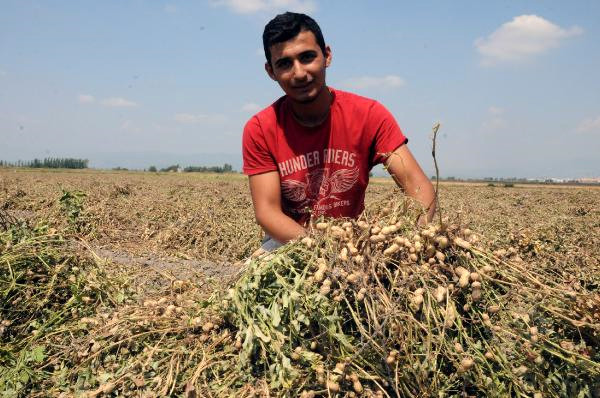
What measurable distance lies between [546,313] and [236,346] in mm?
1482

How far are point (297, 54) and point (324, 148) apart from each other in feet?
2.48

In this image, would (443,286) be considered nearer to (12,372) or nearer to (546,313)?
(546,313)

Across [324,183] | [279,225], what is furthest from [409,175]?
[279,225]

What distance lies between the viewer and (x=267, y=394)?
6.98ft

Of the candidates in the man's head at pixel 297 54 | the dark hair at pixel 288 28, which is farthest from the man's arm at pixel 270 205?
the dark hair at pixel 288 28

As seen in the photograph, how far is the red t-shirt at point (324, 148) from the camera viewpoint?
12.3ft

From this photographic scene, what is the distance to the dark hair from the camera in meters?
3.39

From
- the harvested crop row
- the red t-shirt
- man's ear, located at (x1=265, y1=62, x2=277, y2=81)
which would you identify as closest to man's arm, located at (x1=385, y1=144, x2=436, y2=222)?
the red t-shirt

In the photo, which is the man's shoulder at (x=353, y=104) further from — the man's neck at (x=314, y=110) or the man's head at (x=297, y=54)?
the man's head at (x=297, y=54)

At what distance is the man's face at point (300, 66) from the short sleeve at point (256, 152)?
Answer: 1.43 feet

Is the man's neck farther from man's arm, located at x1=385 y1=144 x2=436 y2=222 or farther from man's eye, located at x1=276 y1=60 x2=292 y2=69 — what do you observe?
man's arm, located at x1=385 y1=144 x2=436 y2=222

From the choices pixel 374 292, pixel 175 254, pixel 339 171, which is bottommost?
pixel 175 254

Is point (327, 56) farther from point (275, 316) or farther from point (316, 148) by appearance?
point (275, 316)

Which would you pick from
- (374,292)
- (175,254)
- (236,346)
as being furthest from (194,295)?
(175,254)
